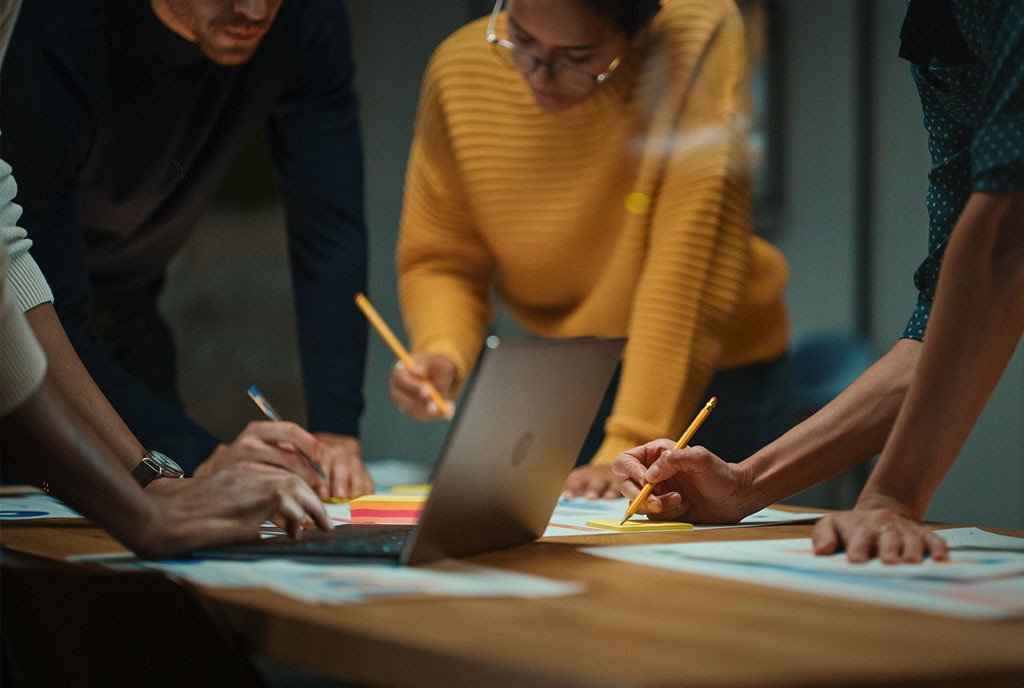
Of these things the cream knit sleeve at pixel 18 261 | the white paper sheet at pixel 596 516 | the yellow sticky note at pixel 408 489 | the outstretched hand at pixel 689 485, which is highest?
the cream knit sleeve at pixel 18 261

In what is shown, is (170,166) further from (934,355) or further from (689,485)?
(934,355)

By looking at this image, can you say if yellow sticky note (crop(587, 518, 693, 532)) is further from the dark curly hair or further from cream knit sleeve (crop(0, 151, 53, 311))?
the dark curly hair

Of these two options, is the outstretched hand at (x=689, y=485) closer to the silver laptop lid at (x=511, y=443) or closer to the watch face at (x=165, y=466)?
the silver laptop lid at (x=511, y=443)

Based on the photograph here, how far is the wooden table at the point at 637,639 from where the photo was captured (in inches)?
23.4

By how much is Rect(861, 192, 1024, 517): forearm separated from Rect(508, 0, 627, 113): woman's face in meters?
0.90

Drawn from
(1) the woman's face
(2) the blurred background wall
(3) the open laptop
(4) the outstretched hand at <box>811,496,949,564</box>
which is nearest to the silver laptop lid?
(3) the open laptop

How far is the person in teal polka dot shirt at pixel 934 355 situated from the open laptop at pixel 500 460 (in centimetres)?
16

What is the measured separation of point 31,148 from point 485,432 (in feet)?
3.07

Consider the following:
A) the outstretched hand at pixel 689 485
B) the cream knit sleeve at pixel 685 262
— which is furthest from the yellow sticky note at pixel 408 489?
the outstretched hand at pixel 689 485

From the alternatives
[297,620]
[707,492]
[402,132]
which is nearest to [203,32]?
[707,492]

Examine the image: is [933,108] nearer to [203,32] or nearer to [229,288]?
[203,32]

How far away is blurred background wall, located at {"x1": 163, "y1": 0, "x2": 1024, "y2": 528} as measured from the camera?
308 cm

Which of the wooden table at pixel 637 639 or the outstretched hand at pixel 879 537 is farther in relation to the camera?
the outstretched hand at pixel 879 537

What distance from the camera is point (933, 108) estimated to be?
1256 millimetres
